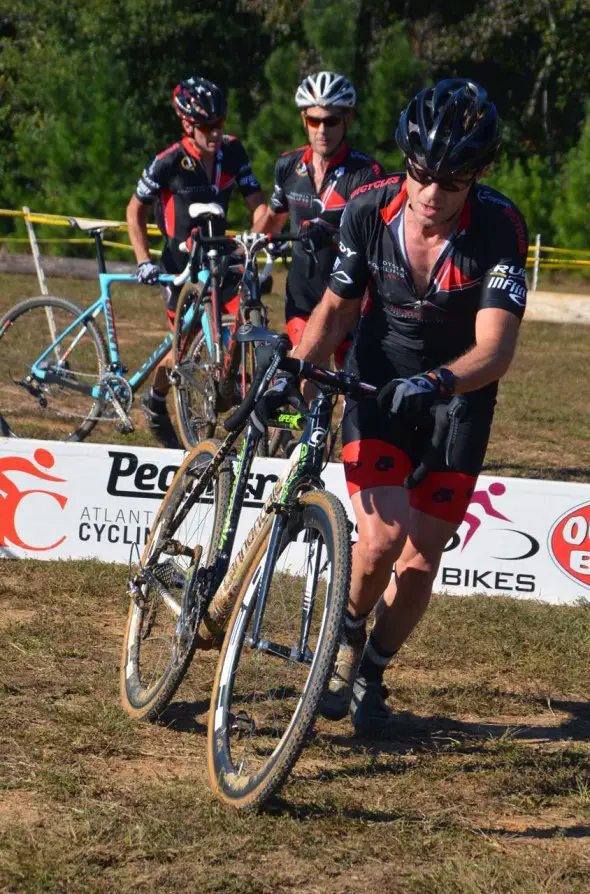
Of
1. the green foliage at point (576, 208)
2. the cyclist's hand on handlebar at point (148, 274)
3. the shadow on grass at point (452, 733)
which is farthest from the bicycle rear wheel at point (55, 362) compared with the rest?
the green foliage at point (576, 208)

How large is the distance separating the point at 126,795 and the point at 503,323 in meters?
1.96

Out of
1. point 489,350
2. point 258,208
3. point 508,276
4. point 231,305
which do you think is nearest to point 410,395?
point 489,350

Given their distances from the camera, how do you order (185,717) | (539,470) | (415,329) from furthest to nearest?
1. (539,470)
2. (185,717)
3. (415,329)

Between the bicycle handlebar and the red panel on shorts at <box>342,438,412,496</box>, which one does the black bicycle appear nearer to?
the bicycle handlebar

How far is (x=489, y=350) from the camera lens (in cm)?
402

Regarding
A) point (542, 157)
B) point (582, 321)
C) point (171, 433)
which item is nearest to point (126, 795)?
point (171, 433)

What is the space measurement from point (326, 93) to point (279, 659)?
4.44 m

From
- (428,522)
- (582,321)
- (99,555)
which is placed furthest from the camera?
(582,321)

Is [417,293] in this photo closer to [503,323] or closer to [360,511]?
[503,323]

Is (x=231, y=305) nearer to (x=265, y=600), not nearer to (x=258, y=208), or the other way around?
(x=258, y=208)

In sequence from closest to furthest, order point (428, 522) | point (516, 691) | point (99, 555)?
point (428, 522)
point (516, 691)
point (99, 555)

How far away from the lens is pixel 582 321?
65.2ft

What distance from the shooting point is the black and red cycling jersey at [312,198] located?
7551mm

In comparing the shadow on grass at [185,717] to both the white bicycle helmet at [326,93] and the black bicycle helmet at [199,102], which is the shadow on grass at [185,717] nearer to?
the white bicycle helmet at [326,93]
